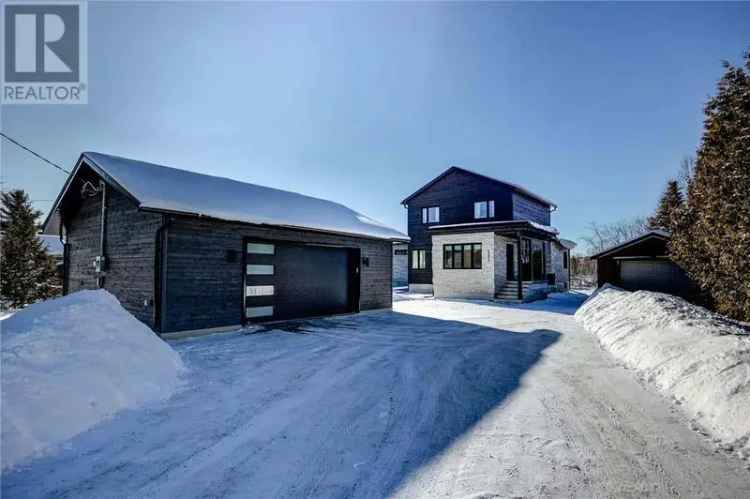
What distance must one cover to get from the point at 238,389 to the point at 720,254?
35.0 feet

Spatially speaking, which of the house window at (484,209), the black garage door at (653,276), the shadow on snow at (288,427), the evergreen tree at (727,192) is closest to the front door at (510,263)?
the house window at (484,209)

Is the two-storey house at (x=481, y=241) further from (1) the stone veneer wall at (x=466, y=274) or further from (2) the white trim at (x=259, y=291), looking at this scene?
(2) the white trim at (x=259, y=291)

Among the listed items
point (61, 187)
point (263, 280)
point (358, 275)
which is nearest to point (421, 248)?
point (358, 275)

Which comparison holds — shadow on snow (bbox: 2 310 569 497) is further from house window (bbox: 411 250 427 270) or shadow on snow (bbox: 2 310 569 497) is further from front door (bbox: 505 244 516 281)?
house window (bbox: 411 250 427 270)

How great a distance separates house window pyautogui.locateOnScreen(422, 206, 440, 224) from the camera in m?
25.3

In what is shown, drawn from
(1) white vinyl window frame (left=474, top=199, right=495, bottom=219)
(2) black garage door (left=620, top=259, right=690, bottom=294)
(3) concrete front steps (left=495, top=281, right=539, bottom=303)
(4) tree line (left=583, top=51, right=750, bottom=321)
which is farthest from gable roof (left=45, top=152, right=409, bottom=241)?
(2) black garage door (left=620, top=259, right=690, bottom=294)

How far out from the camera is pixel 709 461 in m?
3.01

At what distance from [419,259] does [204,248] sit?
59.3 ft

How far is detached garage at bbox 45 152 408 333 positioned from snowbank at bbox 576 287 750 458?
840 centimetres

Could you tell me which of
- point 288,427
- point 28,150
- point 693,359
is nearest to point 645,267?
point 693,359

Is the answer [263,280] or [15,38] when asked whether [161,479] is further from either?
[15,38]

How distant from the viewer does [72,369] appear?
4.03 meters

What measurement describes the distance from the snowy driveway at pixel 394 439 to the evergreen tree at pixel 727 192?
3994 mm

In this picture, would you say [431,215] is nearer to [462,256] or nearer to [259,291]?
[462,256]
